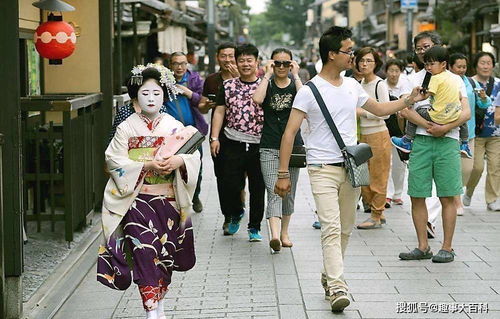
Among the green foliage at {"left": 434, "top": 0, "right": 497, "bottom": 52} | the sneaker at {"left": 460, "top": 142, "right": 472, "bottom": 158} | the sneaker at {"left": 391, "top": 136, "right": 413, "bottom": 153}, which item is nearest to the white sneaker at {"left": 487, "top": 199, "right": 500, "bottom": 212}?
the sneaker at {"left": 460, "top": 142, "right": 472, "bottom": 158}

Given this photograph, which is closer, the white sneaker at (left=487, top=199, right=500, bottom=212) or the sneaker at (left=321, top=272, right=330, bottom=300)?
the sneaker at (left=321, top=272, right=330, bottom=300)

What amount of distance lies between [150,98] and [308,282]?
7.67 ft

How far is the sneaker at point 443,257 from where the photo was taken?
28.0ft

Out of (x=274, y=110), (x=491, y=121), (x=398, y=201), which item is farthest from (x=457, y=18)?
(x=274, y=110)

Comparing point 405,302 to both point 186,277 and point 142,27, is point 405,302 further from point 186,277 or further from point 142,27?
point 142,27

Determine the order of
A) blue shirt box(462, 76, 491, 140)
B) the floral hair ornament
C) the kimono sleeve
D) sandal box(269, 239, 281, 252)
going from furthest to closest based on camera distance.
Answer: blue shirt box(462, 76, 491, 140) → sandal box(269, 239, 281, 252) → the floral hair ornament → the kimono sleeve

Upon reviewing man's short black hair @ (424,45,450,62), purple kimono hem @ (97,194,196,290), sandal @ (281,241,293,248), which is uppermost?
man's short black hair @ (424,45,450,62)

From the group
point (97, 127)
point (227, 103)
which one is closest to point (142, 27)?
point (97, 127)

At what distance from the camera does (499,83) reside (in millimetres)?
11617

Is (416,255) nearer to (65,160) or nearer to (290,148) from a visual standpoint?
(290,148)

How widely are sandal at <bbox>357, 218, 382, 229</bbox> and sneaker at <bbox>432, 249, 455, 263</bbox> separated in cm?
200

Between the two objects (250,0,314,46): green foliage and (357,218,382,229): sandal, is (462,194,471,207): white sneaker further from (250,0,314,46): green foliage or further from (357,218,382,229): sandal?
(250,0,314,46): green foliage

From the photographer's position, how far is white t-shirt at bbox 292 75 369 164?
22.8 ft

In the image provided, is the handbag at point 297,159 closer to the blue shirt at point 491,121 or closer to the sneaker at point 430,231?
the sneaker at point 430,231
